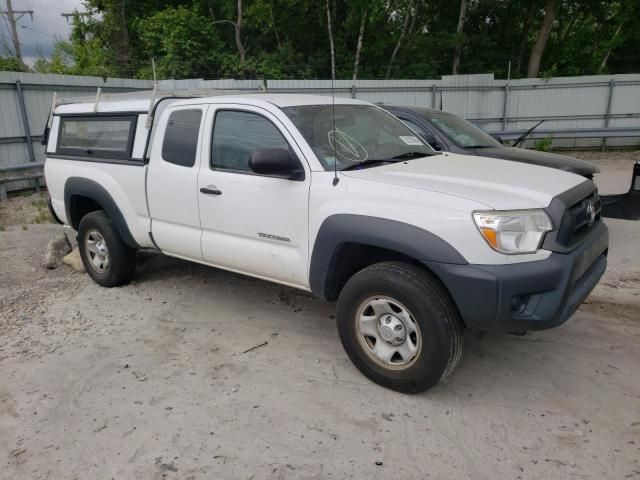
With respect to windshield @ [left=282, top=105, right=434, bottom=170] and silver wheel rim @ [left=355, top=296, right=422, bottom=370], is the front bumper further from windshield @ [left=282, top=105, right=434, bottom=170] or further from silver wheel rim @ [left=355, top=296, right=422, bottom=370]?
windshield @ [left=282, top=105, right=434, bottom=170]

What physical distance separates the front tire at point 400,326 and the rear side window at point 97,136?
9.06ft

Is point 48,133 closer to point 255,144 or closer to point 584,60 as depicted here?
point 255,144

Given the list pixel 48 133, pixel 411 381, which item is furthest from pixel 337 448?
pixel 48 133

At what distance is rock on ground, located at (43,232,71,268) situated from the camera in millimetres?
6102

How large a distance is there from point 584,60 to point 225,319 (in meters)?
24.8

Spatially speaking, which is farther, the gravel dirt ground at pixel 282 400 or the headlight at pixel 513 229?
the headlight at pixel 513 229

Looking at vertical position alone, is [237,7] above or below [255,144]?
above

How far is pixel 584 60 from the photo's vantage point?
77.9ft

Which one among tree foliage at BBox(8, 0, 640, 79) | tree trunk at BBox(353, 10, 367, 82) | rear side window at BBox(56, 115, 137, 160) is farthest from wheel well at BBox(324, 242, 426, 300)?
tree foliage at BBox(8, 0, 640, 79)

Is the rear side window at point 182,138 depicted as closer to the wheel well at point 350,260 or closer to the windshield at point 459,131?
the wheel well at point 350,260

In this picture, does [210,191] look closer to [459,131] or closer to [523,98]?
[459,131]

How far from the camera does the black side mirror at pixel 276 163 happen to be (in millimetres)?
3424

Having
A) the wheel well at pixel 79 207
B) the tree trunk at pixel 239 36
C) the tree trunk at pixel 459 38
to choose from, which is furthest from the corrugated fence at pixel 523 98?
the wheel well at pixel 79 207

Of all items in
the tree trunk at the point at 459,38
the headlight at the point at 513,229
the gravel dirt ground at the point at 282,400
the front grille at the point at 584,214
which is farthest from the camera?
the tree trunk at the point at 459,38
